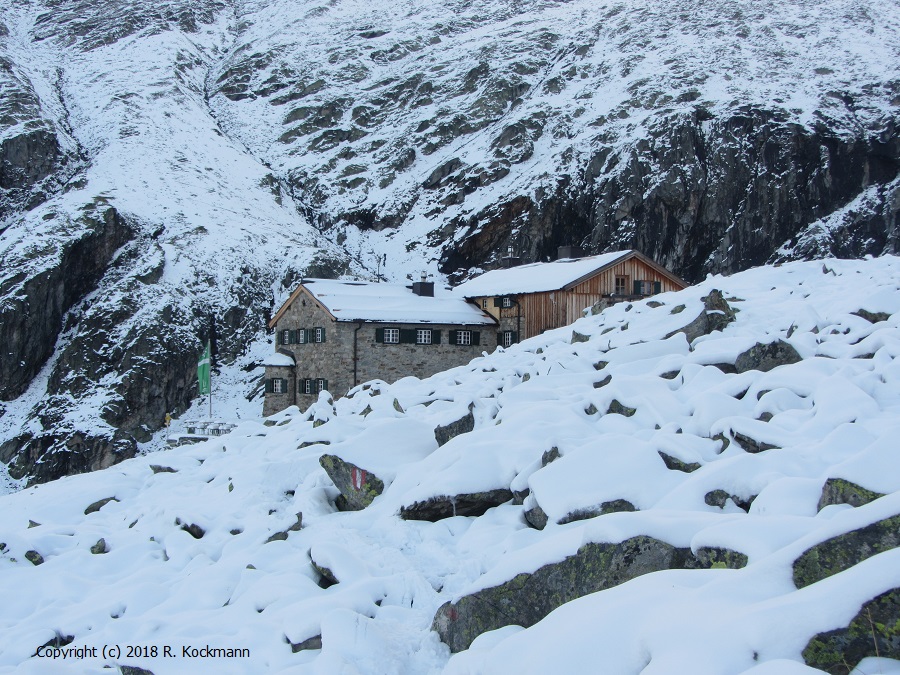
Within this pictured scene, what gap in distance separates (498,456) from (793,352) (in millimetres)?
6331

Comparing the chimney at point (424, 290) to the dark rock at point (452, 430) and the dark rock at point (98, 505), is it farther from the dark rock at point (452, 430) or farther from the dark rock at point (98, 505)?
the dark rock at point (452, 430)

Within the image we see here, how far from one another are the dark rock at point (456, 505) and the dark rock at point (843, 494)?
4030 mm

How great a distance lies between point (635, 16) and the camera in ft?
268

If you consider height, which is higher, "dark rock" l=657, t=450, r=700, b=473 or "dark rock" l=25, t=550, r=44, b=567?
"dark rock" l=657, t=450, r=700, b=473

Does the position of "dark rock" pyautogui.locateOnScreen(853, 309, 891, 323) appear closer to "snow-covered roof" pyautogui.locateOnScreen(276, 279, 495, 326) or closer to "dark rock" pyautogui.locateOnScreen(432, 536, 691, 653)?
"dark rock" pyautogui.locateOnScreen(432, 536, 691, 653)

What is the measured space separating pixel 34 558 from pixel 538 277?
29094 millimetres

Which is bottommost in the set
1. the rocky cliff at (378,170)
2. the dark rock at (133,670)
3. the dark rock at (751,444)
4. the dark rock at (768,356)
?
the dark rock at (133,670)

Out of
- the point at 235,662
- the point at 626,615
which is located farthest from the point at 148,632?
the point at 626,615

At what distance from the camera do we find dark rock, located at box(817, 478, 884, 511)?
6211 mm

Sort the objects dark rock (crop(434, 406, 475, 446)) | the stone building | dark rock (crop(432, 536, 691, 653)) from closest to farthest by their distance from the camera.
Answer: dark rock (crop(432, 536, 691, 653)) < dark rock (crop(434, 406, 475, 446)) < the stone building

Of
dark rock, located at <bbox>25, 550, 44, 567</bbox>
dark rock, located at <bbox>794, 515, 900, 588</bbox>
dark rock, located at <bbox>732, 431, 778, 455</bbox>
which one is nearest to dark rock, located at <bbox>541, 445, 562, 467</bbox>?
dark rock, located at <bbox>732, 431, 778, 455</bbox>

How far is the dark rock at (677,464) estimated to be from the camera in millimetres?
8523

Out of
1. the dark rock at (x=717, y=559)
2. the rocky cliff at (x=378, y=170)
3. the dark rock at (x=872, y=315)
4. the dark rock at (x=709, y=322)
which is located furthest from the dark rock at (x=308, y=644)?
the rocky cliff at (x=378, y=170)

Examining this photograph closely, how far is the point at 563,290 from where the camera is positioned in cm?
3362
